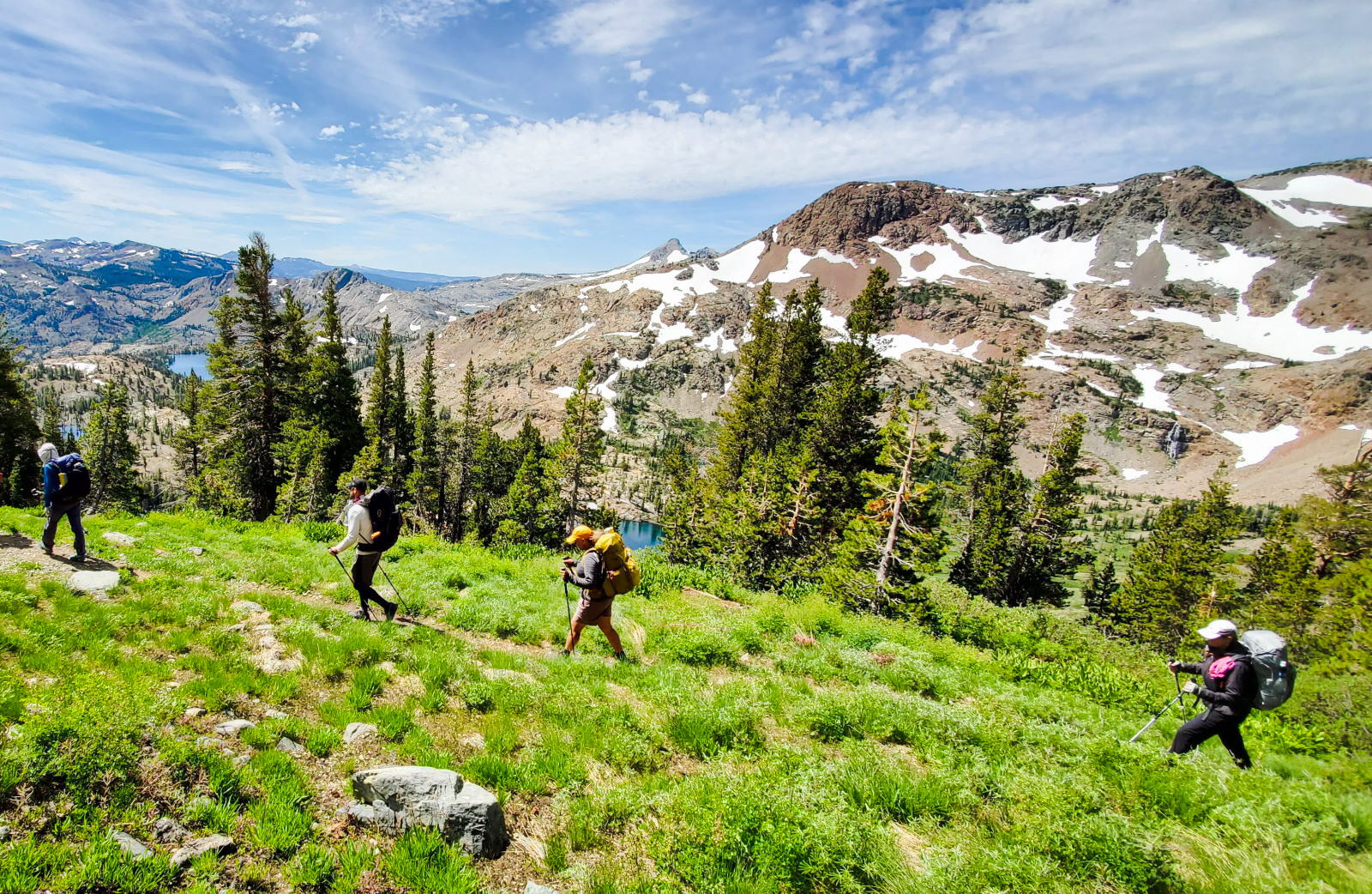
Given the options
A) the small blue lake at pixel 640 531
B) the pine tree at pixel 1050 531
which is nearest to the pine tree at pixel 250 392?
the pine tree at pixel 1050 531

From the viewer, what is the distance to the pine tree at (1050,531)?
41438 millimetres

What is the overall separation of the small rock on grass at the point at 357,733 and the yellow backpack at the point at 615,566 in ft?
13.0

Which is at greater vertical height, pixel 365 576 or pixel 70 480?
pixel 70 480

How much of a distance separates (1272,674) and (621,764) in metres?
8.20

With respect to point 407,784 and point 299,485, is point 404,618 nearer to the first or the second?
point 407,784

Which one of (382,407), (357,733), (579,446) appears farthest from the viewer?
(382,407)

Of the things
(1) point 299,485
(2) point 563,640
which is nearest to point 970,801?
(2) point 563,640

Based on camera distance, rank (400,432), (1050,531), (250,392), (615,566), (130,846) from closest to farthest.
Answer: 1. (130,846)
2. (615,566)
3. (250,392)
4. (1050,531)
5. (400,432)

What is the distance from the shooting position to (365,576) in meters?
10.3

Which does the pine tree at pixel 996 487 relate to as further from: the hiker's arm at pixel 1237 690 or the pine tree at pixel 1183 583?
the hiker's arm at pixel 1237 690

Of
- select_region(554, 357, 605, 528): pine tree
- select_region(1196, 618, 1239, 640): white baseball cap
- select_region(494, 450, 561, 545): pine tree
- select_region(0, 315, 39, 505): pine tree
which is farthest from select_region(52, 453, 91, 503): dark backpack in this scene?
select_region(494, 450, 561, 545): pine tree

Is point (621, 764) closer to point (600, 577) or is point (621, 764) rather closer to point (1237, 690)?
point (600, 577)

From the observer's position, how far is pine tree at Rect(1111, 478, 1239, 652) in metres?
41.4

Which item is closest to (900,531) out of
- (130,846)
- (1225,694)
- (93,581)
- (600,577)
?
(1225,694)
